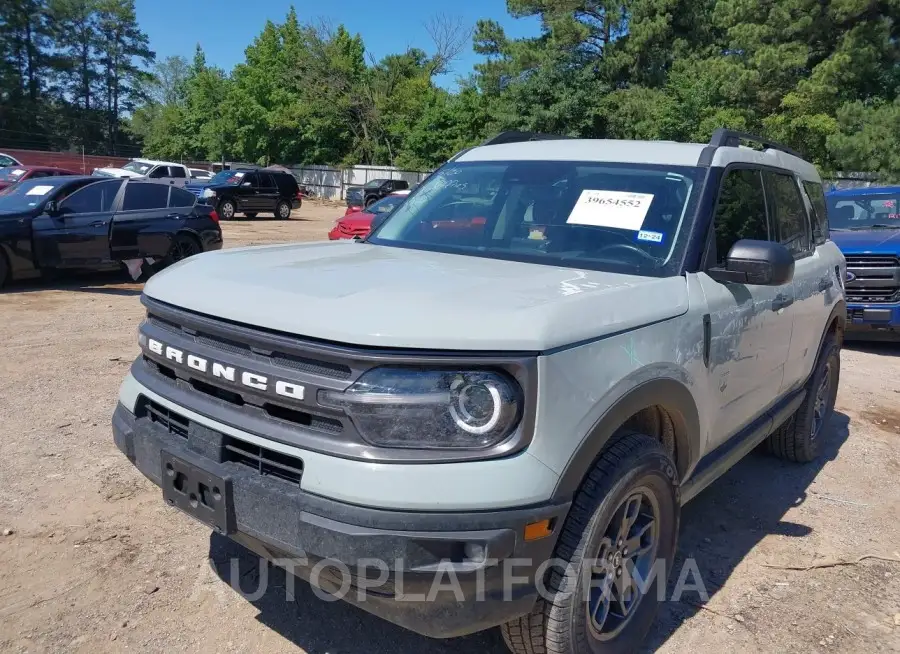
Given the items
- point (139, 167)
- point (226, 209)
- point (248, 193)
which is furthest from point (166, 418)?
point (139, 167)

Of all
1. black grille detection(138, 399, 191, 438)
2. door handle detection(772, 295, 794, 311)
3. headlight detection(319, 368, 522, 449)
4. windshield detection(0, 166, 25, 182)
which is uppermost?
windshield detection(0, 166, 25, 182)

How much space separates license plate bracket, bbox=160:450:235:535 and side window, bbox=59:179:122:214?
367 inches

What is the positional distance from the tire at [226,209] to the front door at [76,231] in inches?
576

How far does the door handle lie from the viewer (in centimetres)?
362

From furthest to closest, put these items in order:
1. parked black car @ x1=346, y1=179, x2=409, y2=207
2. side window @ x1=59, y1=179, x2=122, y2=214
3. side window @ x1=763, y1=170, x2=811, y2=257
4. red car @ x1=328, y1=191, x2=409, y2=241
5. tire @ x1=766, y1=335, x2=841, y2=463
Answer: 1. parked black car @ x1=346, y1=179, x2=409, y2=207
2. red car @ x1=328, y1=191, x2=409, y2=241
3. side window @ x1=59, y1=179, x2=122, y2=214
4. tire @ x1=766, y1=335, x2=841, y2=463
5. side window @ x1=763, y1=170, x2=811, y2=257

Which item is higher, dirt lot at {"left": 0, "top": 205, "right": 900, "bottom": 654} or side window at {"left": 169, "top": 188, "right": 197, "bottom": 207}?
side window at {"left": 169, "top": 188, "right": 197, "bottom": 207}

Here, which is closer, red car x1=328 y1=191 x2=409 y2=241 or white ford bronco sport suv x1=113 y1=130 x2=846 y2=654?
white ford bronco sport suv x1=113 y1=130 x2=846 y2=654

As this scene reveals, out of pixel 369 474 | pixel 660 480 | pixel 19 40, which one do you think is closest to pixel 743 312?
pixel 660 480

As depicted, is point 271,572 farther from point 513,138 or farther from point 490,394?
point 513,138

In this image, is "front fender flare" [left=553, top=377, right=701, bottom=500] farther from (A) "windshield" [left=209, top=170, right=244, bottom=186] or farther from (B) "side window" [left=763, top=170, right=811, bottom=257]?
(A) "windshield" [left=209, top=170, right=244, bottom=186]

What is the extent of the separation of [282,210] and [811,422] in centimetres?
2498

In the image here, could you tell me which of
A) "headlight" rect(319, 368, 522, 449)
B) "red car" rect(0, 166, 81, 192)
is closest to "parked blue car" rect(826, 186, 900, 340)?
"headlight" rect(319, 368, 522, 449)

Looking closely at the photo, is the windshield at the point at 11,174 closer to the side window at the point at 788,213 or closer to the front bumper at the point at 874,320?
the front bumper at the point at 874,320

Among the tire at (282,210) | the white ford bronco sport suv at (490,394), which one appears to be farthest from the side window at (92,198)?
the tire at (282,210)
